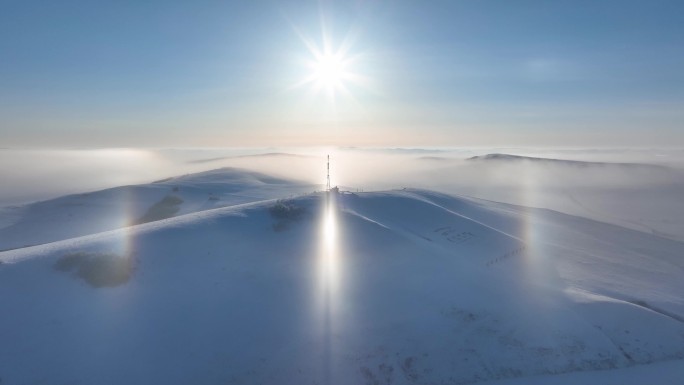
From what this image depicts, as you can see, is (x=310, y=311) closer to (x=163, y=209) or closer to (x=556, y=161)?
(x=163, y=209)

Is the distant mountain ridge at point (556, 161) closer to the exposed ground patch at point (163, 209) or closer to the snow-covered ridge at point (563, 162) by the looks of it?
the snow-covered ridge at point (563, 162)

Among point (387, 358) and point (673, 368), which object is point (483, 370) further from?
point (673, 368)

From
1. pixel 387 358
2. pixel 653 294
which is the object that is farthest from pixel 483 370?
pixel 653 294

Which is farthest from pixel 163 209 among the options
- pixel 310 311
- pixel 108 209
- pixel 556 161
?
pixel 556 161

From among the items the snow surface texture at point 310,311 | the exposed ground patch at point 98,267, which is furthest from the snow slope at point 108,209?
the snow surface texture at point 310,311

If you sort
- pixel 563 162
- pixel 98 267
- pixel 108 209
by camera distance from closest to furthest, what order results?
pixel 98 267
pixel 108 209
pixel 563 162

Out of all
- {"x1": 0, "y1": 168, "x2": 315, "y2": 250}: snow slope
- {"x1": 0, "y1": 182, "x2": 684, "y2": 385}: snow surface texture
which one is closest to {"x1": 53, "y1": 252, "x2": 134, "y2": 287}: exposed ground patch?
{"x1": 0, "y1": 182, "x2": 684, "y2": 385}: snow surface texture

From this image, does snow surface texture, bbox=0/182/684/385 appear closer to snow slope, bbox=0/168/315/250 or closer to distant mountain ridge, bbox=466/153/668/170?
snow slope, bbox=0/168/315/250
